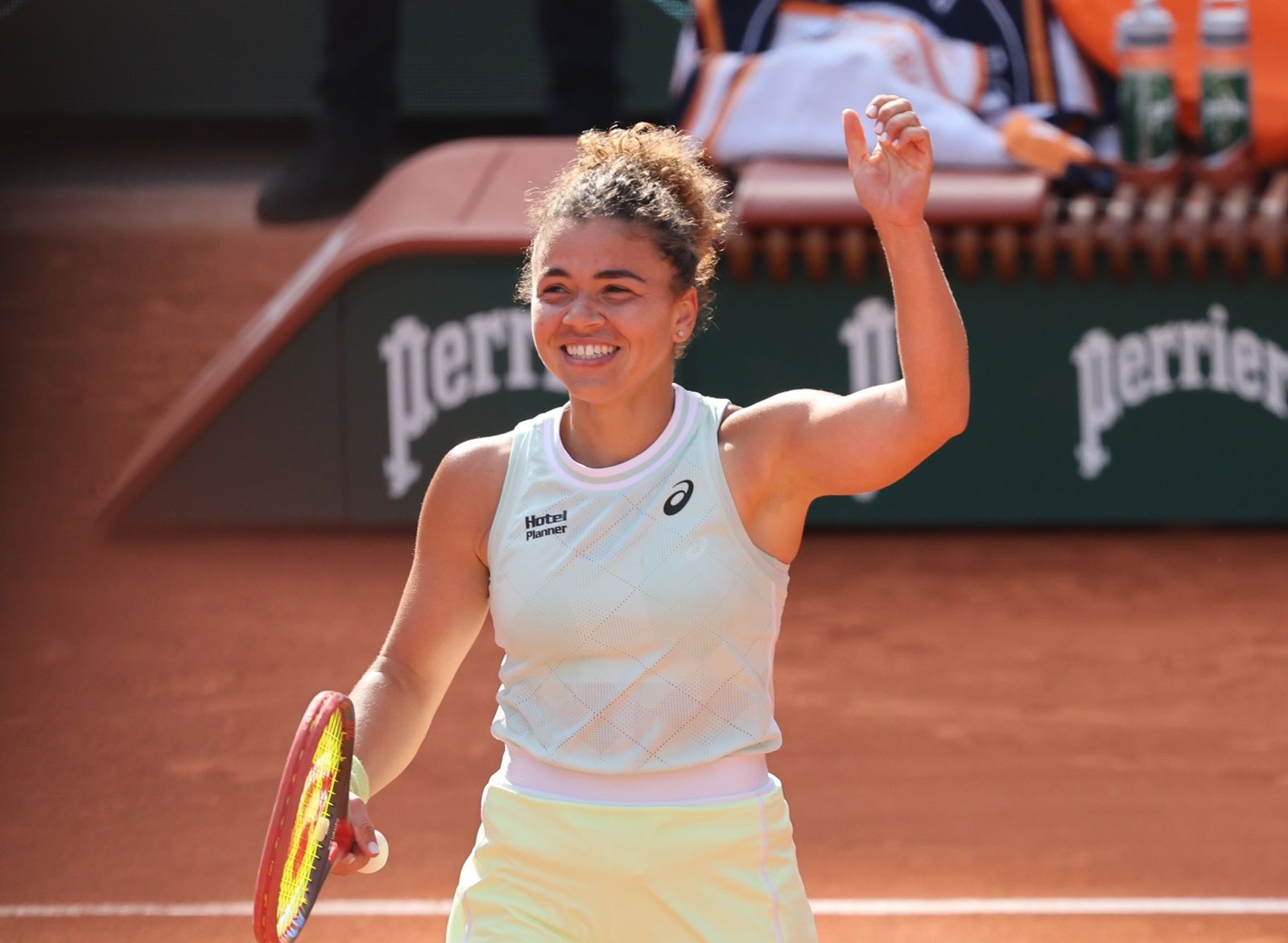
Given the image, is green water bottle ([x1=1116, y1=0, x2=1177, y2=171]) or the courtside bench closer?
the courtside bench

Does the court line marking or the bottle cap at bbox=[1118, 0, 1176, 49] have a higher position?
the bottle cap at bbox=[1118, 0, 1176, 49]

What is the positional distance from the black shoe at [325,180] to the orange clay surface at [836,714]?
88.8 inches

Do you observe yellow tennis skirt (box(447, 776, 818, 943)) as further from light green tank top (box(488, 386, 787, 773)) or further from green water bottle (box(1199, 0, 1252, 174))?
green water bottle (box(1199, 0, 1252, 174))

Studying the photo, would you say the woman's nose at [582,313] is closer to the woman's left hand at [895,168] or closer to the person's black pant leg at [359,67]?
the woman's left hand at [895,168]

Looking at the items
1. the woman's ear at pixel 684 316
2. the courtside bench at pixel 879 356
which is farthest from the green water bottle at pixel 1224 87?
the woman's ear at pixel 684 316

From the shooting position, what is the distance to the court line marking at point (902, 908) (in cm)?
424

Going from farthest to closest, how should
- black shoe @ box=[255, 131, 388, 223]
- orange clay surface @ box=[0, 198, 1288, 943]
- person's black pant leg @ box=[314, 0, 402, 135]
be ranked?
1. black shoe @ box=[255, 131, 388, 223]
2. person's black pant leg @ box=[314, 0, 402, 135]
3. orange clay surface @ box=[0, 198, 1288, 943]

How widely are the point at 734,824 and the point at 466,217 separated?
5510 mm

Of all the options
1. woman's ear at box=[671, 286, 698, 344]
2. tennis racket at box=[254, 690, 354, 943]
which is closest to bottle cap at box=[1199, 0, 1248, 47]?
woman's ear at box=[671, 286, 698, 344]

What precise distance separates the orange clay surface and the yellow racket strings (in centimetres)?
203

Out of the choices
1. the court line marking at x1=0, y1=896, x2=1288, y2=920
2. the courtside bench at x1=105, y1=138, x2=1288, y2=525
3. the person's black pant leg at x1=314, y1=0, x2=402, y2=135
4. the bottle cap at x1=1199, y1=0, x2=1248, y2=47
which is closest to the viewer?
the court line marking at x1=0, y1=896, x2=1288, y2=920

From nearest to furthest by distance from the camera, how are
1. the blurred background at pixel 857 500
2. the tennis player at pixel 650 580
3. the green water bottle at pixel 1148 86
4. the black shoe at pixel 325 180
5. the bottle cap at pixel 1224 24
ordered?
1. the tennis player at pixel 650 580
2. the blurred background at pixel 857 500
3. the bottle cap at pixel 1224 24
4. the green water bottle at pixel 1148 86
5. the black shoe at pixel 325 180

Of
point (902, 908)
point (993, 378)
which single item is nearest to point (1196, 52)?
point (993, 378)

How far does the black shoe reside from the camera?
1080 centimetres
